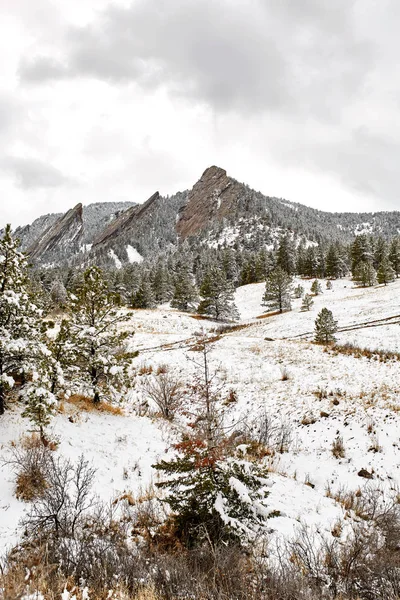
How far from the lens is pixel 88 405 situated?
13.5m

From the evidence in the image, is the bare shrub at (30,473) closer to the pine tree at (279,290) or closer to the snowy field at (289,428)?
the snowy field at (289,428)

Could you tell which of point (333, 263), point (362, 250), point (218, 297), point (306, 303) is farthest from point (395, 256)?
point (218, 297)

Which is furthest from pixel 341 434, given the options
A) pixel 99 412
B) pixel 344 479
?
pixel 99 412

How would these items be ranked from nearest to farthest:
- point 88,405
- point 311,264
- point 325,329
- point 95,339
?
point 95,339, point 88,405, point 325,329, point 311,264

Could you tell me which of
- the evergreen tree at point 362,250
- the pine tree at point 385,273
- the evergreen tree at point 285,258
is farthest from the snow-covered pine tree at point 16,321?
→ the evergreen tree at point 285,258

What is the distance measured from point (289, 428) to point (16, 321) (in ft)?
37.0

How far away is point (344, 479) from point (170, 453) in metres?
5.73

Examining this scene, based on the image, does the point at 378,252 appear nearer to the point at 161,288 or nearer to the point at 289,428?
the point at 161,288

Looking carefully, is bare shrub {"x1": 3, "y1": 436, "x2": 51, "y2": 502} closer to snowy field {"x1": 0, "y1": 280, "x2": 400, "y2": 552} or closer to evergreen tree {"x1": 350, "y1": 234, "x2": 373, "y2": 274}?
snowy field {"x1": 0, "y1": 280, "x2": 400, "y2": 552}

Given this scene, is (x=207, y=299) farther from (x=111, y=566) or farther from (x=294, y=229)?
(x=294, y=229)

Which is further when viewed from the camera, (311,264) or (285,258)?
(285,258)

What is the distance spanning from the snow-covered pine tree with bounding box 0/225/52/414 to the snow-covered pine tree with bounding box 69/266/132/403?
125 inches

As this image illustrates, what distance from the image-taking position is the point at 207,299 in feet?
180

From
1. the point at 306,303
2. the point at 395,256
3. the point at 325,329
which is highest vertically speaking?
the point at 395,256
